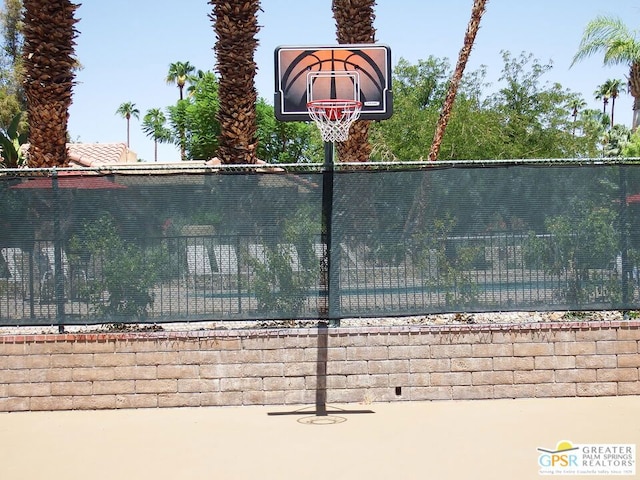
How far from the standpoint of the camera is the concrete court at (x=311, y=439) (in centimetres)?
684

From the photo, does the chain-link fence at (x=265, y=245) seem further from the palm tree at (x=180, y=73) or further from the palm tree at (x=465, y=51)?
the palm tree at (x=180, y=73)

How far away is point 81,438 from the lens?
805cm

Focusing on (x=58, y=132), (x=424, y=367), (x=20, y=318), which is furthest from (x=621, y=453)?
(x=58, y=132)

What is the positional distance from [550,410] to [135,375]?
4216 mm

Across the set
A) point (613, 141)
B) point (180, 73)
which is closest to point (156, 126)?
point (180, 73)

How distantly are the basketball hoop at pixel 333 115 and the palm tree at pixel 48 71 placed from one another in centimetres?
754

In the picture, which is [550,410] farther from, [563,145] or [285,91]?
[563,145]

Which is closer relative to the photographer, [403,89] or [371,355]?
[371,355]

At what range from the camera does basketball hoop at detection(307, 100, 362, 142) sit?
9797 millimetres

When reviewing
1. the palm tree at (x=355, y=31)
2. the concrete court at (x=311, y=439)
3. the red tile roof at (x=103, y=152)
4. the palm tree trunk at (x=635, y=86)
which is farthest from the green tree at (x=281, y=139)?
the concrete court at (x=311, y=439)

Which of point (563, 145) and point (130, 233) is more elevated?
point (563, 145)

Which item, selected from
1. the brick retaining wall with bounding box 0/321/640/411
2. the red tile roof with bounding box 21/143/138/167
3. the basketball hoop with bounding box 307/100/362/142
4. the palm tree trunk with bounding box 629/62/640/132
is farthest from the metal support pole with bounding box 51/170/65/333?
the red tile roof with bounding box 21/143/138/167

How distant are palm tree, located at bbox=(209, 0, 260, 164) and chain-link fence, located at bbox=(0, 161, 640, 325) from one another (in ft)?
26.7

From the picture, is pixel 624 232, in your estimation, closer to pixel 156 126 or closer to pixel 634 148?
pixel 634 148
